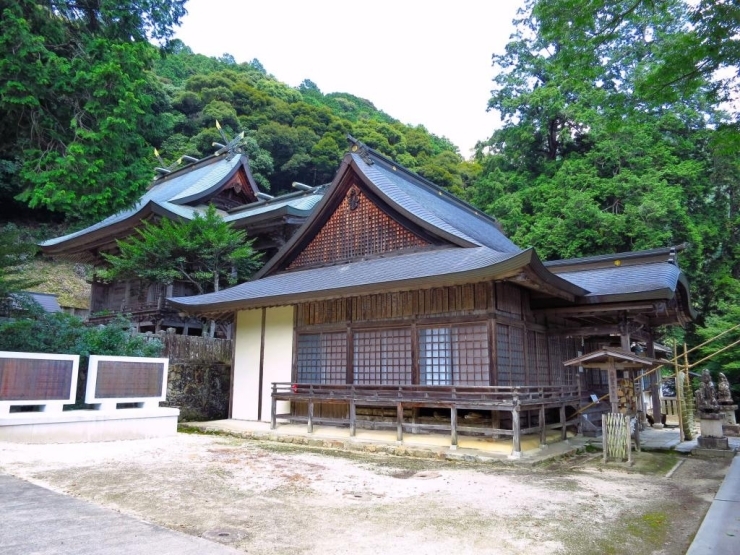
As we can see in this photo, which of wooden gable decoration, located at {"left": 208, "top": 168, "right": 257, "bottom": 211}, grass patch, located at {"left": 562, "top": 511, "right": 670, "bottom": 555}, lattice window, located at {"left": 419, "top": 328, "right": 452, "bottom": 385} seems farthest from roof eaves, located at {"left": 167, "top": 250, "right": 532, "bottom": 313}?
wooden gable decoration, located at {"left": 208, "top": 168, "right": 257, "bottom": 211}

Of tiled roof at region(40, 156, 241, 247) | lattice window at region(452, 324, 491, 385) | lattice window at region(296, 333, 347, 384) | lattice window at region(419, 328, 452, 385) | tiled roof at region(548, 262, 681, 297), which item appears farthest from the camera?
tiled roof at region(40, 156, 241, 247)

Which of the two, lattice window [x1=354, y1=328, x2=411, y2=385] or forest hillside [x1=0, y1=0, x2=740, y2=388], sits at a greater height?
forest hillside [x1=0, y1=0, x2=740, y2=388]

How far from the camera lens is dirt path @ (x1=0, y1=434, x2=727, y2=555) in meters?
4.51

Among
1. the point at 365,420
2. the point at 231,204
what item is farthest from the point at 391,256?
the point at 231,204

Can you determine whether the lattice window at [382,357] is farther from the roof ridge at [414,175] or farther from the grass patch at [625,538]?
the grass patch at [625,538]

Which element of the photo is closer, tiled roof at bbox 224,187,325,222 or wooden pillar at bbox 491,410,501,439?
wooden pillar at bbox 491,410,501,439

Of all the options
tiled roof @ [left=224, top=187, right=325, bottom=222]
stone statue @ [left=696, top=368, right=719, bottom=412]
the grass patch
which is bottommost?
the grass patch

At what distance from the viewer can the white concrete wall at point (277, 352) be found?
13.5 metres

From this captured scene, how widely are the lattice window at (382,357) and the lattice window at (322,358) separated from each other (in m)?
0.46

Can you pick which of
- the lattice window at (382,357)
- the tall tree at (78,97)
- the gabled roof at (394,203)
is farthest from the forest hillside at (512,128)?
the lattice window at (382,357)

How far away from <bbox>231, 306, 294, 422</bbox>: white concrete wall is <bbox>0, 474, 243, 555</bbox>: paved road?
326 inches

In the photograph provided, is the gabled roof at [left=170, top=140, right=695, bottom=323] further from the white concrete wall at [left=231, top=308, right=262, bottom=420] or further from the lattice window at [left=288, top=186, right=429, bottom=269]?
the white concrete wall at [left=231, top=308, right=262, bottom=420]

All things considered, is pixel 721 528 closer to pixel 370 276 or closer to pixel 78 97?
pixel 370 276

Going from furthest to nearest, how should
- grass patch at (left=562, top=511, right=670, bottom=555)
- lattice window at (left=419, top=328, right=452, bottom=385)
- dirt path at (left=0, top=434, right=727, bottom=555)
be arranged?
lattice window at (left=419, top=328, right=452, bottom=385) → dirt path at (left=0, top=434, right=727, bottom=555) → grass patch at (left=562, top=511, right=670, bottom=555)
